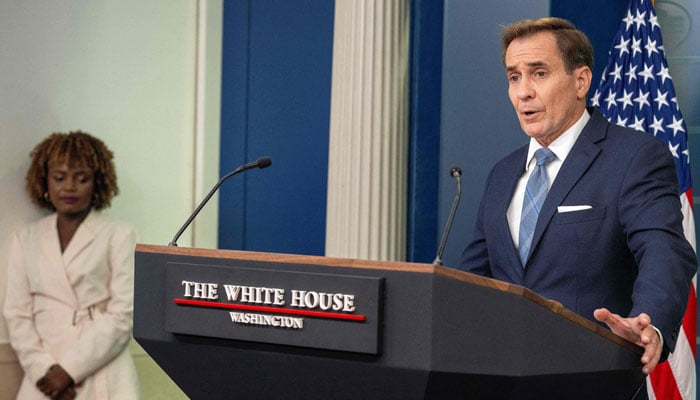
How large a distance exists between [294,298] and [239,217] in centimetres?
392

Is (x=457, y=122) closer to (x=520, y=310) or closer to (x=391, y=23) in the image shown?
(x=391, y=23)

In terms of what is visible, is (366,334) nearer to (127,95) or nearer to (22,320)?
(22,320)

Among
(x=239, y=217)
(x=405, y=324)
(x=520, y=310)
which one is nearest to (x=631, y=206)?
(x=520, y=310)

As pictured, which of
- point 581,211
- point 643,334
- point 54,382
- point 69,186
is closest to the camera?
point 643,334

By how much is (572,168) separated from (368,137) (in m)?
2.42

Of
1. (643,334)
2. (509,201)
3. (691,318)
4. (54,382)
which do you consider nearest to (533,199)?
(509,201)

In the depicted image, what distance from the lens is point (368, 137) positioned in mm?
4867

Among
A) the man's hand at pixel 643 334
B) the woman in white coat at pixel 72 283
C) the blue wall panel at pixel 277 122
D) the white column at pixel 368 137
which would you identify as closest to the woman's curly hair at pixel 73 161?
the woman in white coat at pixel 72 283

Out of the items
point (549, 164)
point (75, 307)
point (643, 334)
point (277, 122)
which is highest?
point (277, 122)

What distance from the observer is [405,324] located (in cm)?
178

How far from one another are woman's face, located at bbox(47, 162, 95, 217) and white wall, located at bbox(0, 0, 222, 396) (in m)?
0.25

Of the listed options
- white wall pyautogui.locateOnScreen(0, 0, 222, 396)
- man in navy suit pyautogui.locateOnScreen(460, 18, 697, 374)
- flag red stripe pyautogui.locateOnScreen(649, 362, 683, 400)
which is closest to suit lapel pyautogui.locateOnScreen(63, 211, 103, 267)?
white wall pyautogui.locateOnScreen(0, 0, 222, 396)

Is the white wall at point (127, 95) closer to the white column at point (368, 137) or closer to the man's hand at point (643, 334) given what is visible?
the white column at point (368, 137)

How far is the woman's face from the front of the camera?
5.11 meters
